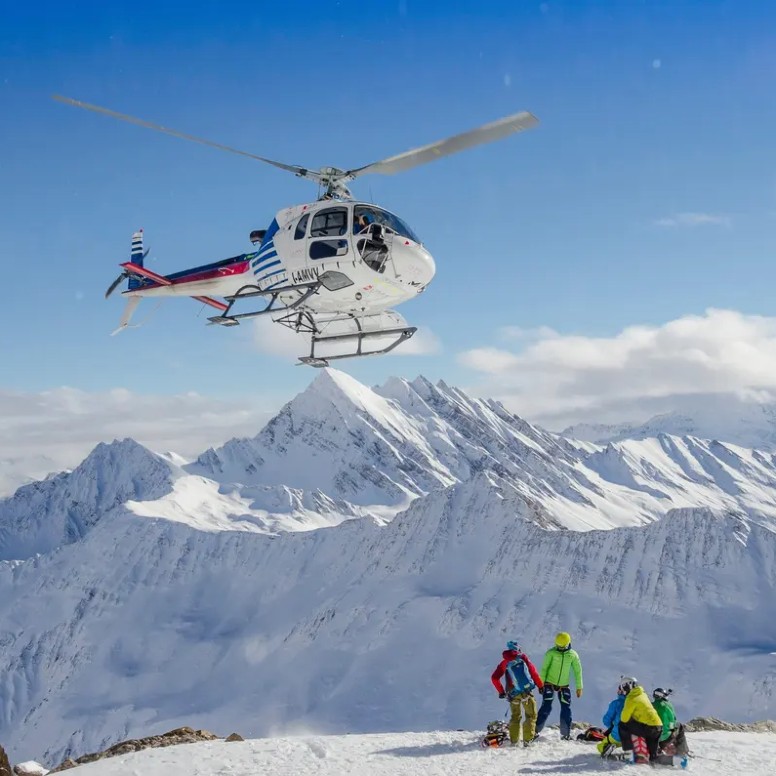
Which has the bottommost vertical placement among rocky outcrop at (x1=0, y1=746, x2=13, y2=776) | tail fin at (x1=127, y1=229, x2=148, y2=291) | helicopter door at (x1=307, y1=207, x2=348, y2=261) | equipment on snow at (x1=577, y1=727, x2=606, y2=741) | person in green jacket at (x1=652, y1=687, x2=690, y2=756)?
rocky outcrop at (x1=0, y1=746, x2=13, y2=776)

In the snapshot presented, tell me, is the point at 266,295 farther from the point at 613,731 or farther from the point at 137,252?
the point at 613,731

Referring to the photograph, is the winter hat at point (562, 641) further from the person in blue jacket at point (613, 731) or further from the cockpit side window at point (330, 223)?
the cockpit side window at point (330, 223)

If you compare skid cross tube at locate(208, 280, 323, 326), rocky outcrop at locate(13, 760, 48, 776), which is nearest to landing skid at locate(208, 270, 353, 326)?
skid cross tube at locate(208, 280, 323, 326)

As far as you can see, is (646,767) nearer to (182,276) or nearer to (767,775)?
(767,775)

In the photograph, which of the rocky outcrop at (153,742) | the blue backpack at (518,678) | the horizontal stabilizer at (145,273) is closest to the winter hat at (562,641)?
the blue backpack at (518,678)

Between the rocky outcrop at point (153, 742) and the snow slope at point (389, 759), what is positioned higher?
the snow slope at point (389, 759)

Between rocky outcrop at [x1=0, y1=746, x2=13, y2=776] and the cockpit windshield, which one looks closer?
rocky outcrop at [x1=0, y1=746, x2=13, y2=776]

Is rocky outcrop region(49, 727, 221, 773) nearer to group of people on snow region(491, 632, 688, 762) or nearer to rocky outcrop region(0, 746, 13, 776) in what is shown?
rocky outcrop region(0, 746, 13, 776)

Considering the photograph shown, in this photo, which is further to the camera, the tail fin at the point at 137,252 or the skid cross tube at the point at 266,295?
the tail fin at the point at 137,252
